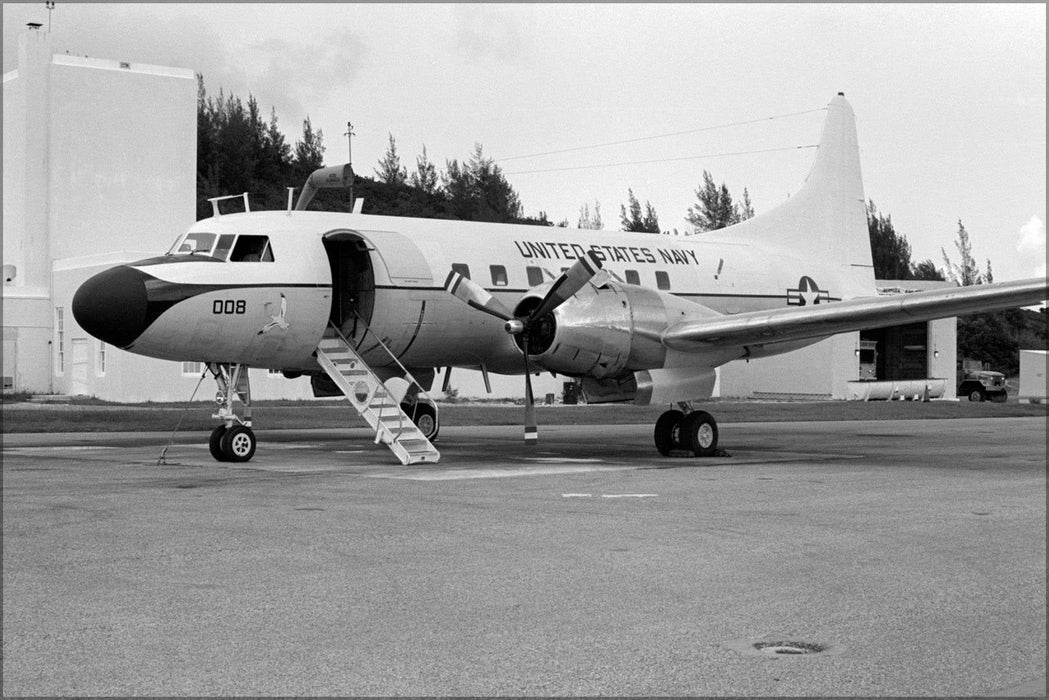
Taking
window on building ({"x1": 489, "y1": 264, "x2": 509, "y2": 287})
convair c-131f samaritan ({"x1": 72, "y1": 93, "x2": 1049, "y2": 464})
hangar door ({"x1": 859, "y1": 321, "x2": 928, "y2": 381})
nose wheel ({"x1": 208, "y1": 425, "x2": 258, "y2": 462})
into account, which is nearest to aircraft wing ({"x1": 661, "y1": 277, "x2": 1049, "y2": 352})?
convair c-131f samaritan ({"x1": 72, "y1": 93, "x2": 1049, "y2": 464})

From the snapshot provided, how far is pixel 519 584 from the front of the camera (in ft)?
29.9

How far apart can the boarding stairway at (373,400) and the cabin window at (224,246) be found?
235 cm

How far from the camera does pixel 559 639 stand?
290 inches

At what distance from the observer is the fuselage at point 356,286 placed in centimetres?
1923

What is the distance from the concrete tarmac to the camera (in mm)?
6590

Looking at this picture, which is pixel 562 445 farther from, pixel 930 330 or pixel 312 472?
pixel 930 330

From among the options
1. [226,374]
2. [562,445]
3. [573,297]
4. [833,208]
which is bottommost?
[562,445]

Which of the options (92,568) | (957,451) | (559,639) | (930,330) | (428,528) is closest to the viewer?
(559,639)

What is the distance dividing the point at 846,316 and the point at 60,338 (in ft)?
126

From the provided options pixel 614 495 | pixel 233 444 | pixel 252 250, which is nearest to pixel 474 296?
pixel 252 250

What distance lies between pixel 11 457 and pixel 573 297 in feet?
33.4

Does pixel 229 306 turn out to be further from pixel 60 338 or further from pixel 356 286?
pixel 60 338

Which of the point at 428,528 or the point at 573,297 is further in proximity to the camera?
the point at 573,297

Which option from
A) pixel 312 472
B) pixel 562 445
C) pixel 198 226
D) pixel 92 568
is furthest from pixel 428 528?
pixel 562 445
